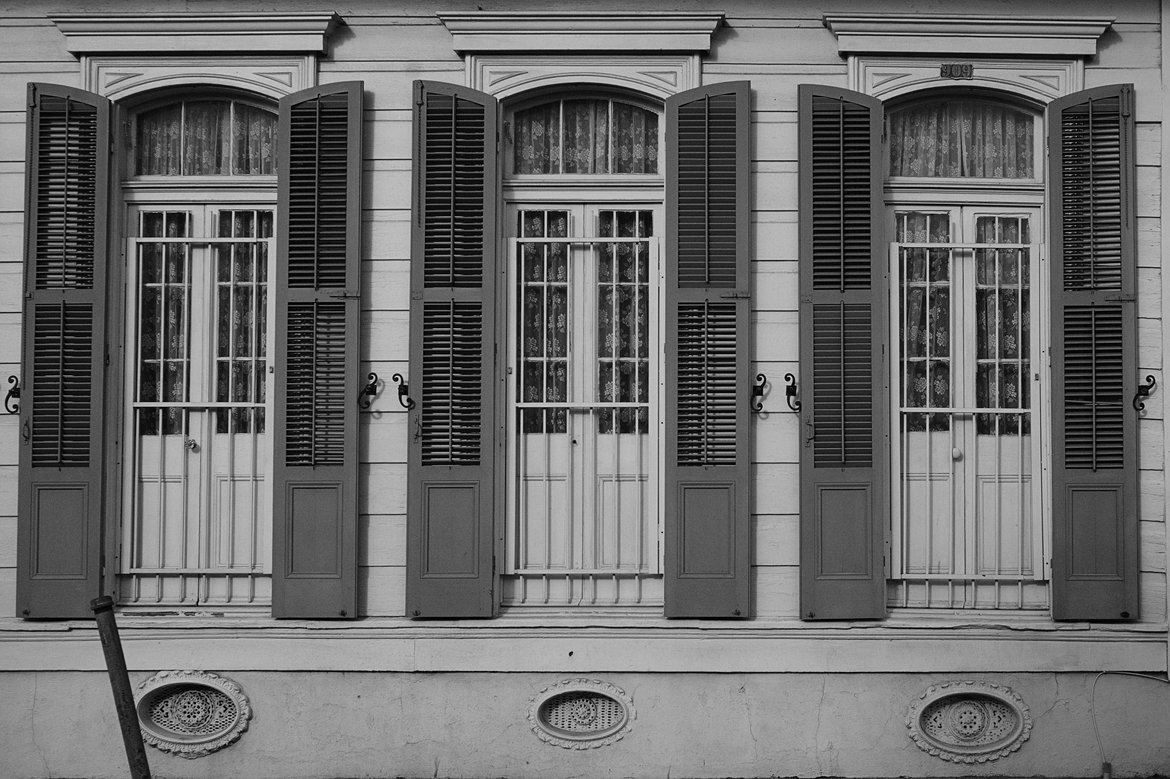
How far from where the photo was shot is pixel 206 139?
21.2 feet

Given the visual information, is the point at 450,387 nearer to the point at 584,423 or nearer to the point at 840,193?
the point at 584,423

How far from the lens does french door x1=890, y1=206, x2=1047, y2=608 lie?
6.33 m

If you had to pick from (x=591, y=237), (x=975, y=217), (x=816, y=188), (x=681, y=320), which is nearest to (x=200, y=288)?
(x=591, y=237)

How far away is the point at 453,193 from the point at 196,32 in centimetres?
174

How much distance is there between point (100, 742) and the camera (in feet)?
19.9

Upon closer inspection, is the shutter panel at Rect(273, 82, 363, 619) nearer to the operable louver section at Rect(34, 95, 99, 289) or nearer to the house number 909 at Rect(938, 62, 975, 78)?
the operable louver section at Rect(34, 95, 99, 289)

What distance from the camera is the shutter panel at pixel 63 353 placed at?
6.12m

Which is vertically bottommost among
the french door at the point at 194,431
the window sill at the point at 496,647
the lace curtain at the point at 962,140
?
the window sill at the point at 496,647

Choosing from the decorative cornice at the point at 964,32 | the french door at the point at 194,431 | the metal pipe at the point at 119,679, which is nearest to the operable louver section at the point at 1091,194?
the decorative cornice at the point at 964,32

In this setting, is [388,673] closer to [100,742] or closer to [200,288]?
[100,742]

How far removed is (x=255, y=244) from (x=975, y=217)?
419cm

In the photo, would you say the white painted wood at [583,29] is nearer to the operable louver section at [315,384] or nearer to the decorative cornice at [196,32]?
the decorative cornice at [196,32]

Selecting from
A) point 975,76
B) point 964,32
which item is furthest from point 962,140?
point 964,32

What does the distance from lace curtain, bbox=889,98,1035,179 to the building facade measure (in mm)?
30
